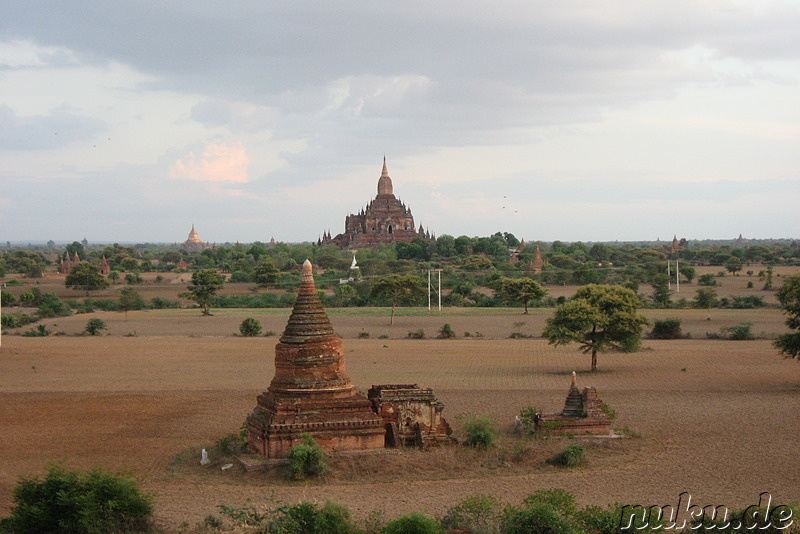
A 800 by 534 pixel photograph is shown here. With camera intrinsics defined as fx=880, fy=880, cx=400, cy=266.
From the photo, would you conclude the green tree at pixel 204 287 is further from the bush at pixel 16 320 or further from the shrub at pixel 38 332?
the shrub at pixel 38 332

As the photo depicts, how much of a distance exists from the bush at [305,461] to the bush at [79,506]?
3363 mm

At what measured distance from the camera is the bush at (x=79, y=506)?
12.3m

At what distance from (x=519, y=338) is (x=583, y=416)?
2322cm

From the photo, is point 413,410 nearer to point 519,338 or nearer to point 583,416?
point 583,416

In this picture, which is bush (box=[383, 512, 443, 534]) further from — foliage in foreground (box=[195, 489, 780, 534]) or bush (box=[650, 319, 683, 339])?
bush (box=[650, 319, 683, 339])

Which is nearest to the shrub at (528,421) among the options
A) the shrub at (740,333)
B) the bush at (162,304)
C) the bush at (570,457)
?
the bush at (570,457)

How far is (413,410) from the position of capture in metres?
18.3

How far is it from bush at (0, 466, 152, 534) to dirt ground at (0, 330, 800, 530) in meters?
0.87

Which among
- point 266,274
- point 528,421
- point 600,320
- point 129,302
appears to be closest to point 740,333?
point 600,320

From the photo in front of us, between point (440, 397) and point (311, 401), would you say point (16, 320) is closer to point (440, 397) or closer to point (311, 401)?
point (440, 397)

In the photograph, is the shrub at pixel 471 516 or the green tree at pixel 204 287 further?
the green tree at pixel 204 287

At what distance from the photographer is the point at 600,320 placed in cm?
2883

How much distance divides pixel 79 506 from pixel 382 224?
103076mm

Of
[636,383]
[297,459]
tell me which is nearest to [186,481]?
[297,459]
